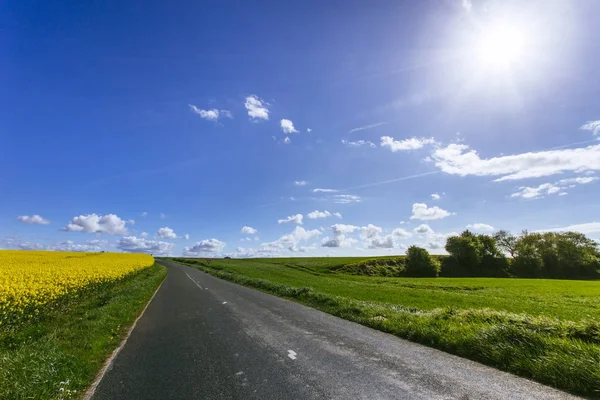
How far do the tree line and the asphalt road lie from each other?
2708 inches

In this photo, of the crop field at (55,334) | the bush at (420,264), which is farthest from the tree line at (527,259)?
the crop field at (55,334)

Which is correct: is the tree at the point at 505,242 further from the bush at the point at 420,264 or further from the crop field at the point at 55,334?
the crop field at the point at 55,334

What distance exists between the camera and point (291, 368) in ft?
23.6

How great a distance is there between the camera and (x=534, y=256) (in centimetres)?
8000

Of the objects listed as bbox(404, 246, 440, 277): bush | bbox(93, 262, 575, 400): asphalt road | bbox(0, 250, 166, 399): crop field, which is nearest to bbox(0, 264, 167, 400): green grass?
bbox(0, 250, 166, 399): crop field

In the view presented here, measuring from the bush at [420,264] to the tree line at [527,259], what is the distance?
1.39m

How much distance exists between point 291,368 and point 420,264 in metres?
70.1

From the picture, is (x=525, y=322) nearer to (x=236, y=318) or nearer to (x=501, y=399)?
(x=501, y=399)

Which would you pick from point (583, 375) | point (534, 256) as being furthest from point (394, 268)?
point (583, 375)

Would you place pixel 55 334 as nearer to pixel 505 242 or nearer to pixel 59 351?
pixel 59 351

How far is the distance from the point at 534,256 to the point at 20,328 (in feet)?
328

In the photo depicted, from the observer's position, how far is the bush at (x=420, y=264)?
2783 inches

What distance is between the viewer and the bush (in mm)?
70688

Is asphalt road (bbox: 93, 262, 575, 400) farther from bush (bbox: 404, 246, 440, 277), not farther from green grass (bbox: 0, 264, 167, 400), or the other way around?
A: bush (bbox: 404, 246, 440, 277)
